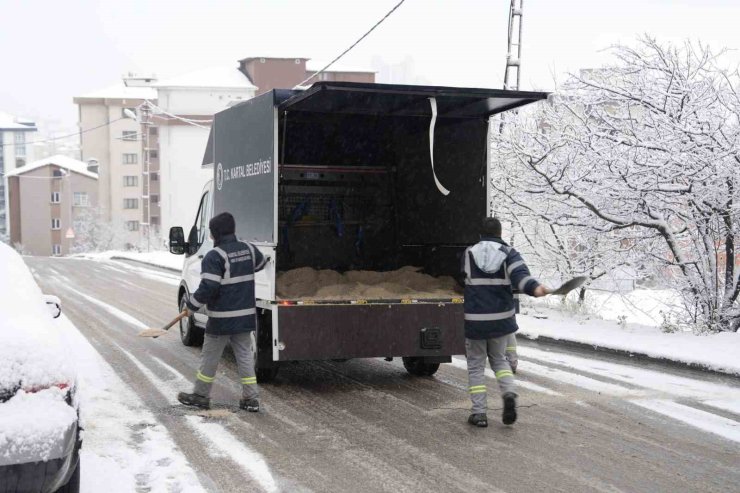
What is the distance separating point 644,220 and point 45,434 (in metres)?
10.3

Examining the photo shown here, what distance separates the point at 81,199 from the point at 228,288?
105 metres

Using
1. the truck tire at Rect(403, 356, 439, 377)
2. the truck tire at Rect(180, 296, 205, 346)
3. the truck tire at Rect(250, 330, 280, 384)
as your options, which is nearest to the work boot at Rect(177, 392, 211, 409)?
the truck tire at Rect(250, 330, 280, 384)

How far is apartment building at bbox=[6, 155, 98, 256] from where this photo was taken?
4045 inches

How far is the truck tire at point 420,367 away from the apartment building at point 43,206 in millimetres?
97697

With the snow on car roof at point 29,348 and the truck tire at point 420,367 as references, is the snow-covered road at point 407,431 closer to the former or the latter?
the truck tire at point 420,367

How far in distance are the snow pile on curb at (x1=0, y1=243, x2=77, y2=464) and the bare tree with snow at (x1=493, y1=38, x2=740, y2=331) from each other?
9.28m

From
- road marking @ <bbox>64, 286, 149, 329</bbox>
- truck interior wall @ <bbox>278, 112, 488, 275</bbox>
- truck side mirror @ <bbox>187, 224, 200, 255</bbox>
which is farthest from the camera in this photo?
road marking @ <bbox>64, 286, 149, 329</bbox>

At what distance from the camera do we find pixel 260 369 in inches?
355

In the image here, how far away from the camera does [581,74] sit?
44.3 feet

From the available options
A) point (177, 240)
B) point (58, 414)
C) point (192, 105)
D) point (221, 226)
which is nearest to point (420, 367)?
point (221, 226)

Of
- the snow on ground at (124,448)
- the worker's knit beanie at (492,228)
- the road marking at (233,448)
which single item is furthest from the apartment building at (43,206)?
the worker's knit beanie at (492,228)

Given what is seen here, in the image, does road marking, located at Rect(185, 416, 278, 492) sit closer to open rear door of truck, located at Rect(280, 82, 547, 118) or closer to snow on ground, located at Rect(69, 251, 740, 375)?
open rear door of truck, located at Rect(280, 82, 547, 118)

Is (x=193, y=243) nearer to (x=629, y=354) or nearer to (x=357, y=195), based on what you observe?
(x=357, y=195)

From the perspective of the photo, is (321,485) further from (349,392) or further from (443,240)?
(443,240)
